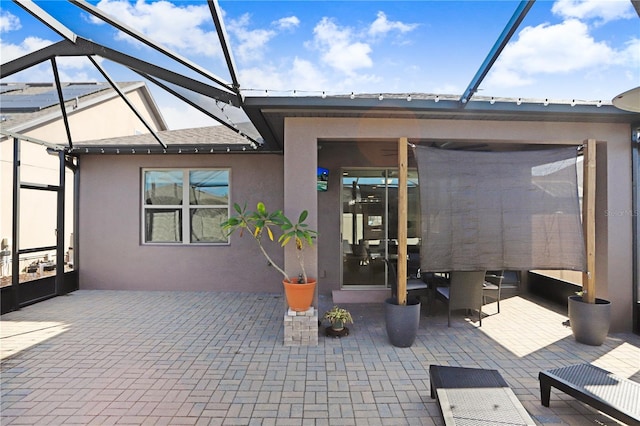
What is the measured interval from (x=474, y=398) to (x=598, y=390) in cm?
100

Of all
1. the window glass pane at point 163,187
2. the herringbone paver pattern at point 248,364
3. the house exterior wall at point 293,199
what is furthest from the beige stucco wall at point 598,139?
the window glass pane at point 163,187

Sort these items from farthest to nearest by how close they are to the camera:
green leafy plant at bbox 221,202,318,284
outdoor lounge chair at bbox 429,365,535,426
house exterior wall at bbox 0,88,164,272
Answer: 1. house exterior wall at bbox 0,88,164,272
2. green leafy plant at bbox 221,202,318,284
3. outdoor lounge chair at bbox 429,365,535,426

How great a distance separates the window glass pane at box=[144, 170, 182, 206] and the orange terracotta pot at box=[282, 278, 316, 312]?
430 cm

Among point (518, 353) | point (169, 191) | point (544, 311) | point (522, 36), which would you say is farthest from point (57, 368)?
point (544, 311)

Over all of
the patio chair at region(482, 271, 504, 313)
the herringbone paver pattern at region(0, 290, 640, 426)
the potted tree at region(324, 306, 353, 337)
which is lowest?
the herringbone paver pattern at region(0, 290, 640, 426)

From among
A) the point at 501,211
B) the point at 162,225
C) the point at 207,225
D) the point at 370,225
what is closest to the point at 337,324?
the point at 370,225

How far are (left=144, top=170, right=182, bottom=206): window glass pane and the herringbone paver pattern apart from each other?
252 centimetres

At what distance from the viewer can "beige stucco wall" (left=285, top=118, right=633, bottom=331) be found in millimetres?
4375

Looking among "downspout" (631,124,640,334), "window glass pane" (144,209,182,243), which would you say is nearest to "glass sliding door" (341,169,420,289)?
"downspout" (631,124,640,334)

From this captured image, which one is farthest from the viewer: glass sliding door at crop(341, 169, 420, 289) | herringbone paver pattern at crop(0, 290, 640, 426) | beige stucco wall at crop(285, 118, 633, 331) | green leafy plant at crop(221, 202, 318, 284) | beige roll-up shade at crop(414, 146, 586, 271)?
glass sliding door at crop(341, 169, 420, 289)

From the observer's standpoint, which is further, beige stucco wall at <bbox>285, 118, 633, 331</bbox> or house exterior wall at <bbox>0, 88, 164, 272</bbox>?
house exterior wall at <bbox>0, 88, 164, 272</bbox>

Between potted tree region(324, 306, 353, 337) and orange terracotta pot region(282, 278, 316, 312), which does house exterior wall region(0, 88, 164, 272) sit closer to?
orange terracotta pot region(282, 278, 316, 312)

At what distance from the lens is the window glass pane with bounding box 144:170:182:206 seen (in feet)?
23.8

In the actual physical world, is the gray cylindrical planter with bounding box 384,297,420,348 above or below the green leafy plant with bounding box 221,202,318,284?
below
